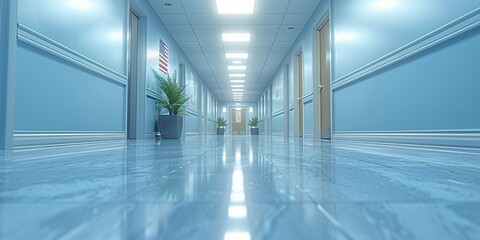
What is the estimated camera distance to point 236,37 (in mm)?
6641

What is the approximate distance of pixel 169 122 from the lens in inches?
203

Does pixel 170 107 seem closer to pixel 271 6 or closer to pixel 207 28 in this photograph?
pixel 207 28

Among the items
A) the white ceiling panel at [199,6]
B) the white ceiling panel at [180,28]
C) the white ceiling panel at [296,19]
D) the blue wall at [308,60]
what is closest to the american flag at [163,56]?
the white ceiling panel at [180,28]

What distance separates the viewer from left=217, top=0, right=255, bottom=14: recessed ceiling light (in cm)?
486

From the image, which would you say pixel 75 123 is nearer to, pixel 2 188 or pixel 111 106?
pixel 111 106

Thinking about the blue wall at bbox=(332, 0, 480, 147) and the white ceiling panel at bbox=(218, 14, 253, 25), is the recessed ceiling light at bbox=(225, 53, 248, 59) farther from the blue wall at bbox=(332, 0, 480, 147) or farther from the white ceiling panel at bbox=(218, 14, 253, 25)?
the blue wall at bbox=(332, 0, 480, 147)

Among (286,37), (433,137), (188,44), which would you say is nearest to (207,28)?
(188,44)

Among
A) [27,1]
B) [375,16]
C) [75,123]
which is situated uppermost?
[375,16]

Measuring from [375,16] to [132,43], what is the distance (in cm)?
370

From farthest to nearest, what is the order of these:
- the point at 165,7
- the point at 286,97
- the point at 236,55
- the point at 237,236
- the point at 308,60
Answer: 1. the point at 286,97
2. the point at 236,55
3. the point at 308,60
4. the point at 165,7
5. the point at 237,236

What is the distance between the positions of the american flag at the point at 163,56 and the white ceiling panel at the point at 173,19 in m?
0.42

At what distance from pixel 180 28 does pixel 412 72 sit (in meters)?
4.81

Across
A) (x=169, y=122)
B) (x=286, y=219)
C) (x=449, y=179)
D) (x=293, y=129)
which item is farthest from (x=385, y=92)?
(x=293, y=129)

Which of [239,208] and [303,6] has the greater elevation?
[303,6]
